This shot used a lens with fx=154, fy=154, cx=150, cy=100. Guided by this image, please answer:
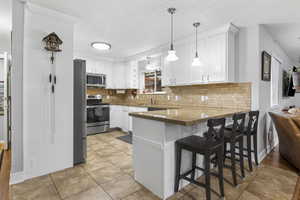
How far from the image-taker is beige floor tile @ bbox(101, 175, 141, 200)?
1.89 metres

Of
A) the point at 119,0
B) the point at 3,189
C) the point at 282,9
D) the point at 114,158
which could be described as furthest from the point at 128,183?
the point at 282,9

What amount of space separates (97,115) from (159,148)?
3580 mm

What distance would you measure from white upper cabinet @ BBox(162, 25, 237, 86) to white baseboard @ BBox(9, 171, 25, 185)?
10.6ft

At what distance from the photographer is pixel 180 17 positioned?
2.59m

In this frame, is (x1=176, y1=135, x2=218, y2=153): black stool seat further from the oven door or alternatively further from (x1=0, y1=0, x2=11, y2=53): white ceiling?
the oven door

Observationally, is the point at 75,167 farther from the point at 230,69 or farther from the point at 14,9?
the point at 230,69

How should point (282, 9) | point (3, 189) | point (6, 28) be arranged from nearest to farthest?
point (3, 189)
point (282, 9)
point (6, 28)

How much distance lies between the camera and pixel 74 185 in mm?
2080

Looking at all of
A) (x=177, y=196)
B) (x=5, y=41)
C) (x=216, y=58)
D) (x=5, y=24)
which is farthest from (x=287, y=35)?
(x=5, y=41)

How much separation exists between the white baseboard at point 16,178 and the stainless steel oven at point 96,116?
8.28ft

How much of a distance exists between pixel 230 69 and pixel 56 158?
132 inches

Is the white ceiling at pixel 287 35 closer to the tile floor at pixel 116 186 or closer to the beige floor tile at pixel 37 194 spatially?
the tile floor at pixel 116 186

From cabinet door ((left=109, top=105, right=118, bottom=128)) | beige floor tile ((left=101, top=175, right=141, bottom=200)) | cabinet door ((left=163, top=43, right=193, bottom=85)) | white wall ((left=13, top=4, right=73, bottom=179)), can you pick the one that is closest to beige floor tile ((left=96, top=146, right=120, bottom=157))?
white wall ((left=13, top=4, right=73, bottom=179))

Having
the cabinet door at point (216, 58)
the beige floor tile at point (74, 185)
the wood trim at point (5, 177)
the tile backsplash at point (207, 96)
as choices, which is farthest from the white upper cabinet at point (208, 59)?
the wood trim at point (5, 177)
